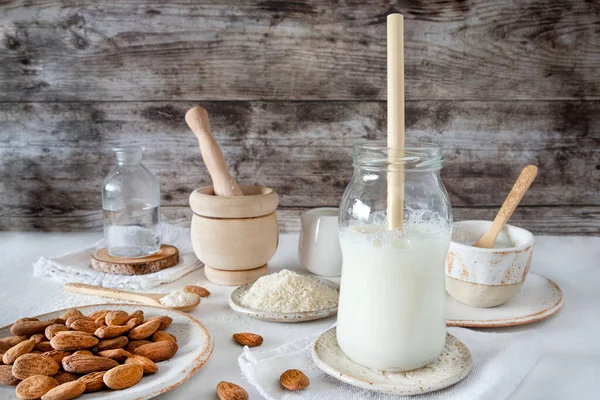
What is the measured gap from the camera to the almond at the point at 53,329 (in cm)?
79

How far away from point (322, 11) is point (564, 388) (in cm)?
101

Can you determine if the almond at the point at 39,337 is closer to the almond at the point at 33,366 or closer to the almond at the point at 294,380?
the almond at the point at 33,366

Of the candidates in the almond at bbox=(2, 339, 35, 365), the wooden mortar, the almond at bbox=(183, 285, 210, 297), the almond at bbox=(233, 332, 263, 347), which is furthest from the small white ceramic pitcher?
the almond at bbox=(2, 339, 35, 365)

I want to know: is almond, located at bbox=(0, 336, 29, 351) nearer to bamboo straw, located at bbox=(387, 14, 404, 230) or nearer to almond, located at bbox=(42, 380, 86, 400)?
almond, located at bbox=(42, 380, 86, 400)

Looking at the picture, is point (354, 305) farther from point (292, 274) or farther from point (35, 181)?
point (35, 181)

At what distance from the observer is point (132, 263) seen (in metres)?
1.15

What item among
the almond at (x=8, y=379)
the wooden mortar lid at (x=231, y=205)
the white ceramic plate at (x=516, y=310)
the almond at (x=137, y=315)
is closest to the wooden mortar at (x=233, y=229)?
the wooden mortar lid at (x=231, y=205)

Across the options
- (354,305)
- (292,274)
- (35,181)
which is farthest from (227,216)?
(35,181)

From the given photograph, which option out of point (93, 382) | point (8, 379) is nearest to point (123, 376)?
point (93, 382)

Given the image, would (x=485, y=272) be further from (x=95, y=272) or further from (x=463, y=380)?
(x=95, y=272)

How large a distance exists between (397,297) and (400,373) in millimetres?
86

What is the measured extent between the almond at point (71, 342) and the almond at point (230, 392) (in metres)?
0.18

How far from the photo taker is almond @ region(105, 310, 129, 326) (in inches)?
32.5

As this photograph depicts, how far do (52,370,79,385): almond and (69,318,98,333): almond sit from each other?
10 centimetres
